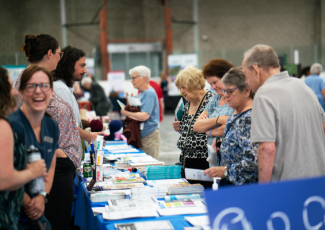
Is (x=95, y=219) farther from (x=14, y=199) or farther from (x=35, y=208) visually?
(x=14, y=199)

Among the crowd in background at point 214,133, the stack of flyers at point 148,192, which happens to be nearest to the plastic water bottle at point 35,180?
the crowd in background at point 214,133

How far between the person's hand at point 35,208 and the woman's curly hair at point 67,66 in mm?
1079

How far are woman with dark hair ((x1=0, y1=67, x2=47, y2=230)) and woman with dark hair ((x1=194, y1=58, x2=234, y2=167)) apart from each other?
117 cm

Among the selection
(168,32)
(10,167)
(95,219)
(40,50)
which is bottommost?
(95,219)

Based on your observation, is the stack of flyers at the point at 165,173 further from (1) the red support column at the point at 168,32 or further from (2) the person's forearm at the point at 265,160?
(1) the red support column at the point at 168,32

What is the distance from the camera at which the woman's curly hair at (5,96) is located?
1.38 m

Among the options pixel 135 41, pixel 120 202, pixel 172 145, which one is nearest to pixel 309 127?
pixel 120 202

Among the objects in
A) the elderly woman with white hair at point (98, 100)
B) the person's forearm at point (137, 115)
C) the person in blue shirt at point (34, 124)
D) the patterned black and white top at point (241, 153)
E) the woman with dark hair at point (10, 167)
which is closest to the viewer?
the woman with dark hair at point (10, 167)

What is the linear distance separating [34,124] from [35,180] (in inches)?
9.7

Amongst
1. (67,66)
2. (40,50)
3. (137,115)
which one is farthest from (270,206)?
(137,115)

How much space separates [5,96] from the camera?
140 centimetres

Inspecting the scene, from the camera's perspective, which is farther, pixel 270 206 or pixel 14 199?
pixel 14 199

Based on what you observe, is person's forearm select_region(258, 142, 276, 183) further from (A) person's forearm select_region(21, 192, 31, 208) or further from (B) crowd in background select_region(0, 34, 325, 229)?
(A) person's forearm select_region(21, 192, 31, 208)

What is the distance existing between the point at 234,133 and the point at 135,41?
15.5m
